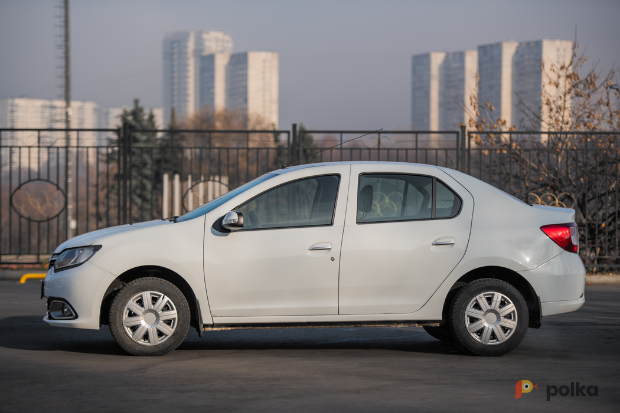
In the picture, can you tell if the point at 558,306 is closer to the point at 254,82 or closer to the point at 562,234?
the point at 562,234

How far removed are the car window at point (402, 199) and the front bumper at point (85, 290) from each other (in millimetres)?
2158

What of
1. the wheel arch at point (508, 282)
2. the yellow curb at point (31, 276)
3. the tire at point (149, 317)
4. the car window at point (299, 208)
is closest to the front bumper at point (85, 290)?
the tire at point (149, 317)

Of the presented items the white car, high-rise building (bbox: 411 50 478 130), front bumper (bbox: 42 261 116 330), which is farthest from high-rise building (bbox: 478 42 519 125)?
front bumper (bbox: 42 261 116 330)

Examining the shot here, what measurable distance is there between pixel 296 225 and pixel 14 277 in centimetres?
844

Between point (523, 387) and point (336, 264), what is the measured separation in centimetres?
172

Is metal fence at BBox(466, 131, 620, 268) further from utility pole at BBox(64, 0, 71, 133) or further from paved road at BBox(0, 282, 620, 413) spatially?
utility pole at BBox(64, 0, 71, 133)

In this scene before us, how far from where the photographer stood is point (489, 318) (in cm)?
601

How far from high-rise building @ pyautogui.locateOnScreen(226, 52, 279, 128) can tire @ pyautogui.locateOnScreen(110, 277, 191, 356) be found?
6095 inches

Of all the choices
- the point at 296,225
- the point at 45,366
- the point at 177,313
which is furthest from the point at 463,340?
the point at 45,366

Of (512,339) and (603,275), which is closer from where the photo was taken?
(512,339)

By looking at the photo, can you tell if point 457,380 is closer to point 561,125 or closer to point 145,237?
point 145,237

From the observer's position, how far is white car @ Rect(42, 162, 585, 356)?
5.80 metres

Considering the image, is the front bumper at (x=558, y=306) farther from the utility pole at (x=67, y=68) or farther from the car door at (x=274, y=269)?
the utility pole at (x=67, y=68)

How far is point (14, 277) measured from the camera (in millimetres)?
12570
